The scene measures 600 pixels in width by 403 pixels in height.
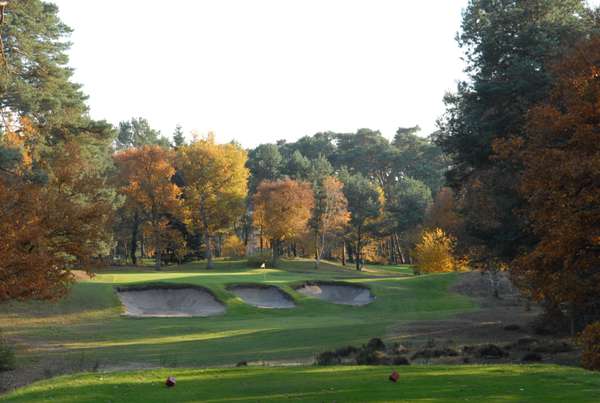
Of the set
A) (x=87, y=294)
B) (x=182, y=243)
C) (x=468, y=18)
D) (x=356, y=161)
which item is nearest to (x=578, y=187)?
(x=468, y=18)

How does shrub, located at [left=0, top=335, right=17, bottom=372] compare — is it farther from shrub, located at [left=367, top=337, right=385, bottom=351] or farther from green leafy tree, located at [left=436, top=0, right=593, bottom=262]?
green leafy tree, located at [left=436, top=0, right=593, bottom=262]

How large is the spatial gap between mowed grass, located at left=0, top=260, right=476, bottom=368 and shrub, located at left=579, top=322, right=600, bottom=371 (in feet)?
42.6

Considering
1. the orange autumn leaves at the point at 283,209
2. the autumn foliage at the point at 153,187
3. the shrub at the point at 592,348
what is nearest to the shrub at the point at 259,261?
the orange autumn leaves at the point at 283,209

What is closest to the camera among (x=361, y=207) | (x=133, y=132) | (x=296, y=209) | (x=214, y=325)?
(x=214, y=325)

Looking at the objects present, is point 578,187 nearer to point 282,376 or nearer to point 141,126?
point 282,376

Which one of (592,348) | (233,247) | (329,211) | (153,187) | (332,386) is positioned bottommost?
(332,386)

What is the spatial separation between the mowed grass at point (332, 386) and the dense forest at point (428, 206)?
92.1 inches

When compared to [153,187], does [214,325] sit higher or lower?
lower

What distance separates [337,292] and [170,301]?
50.3 ft

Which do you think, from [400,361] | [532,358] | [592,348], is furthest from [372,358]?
[592,348]

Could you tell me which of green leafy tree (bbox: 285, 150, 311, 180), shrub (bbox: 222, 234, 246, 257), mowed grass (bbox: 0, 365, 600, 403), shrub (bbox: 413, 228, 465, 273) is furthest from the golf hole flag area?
green leafy tree (bbox: 285, 150, 311, 180)

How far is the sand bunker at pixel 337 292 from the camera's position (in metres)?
52.9

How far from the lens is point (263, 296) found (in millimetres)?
51156

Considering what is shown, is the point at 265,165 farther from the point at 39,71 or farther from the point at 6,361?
the point at 6,361
